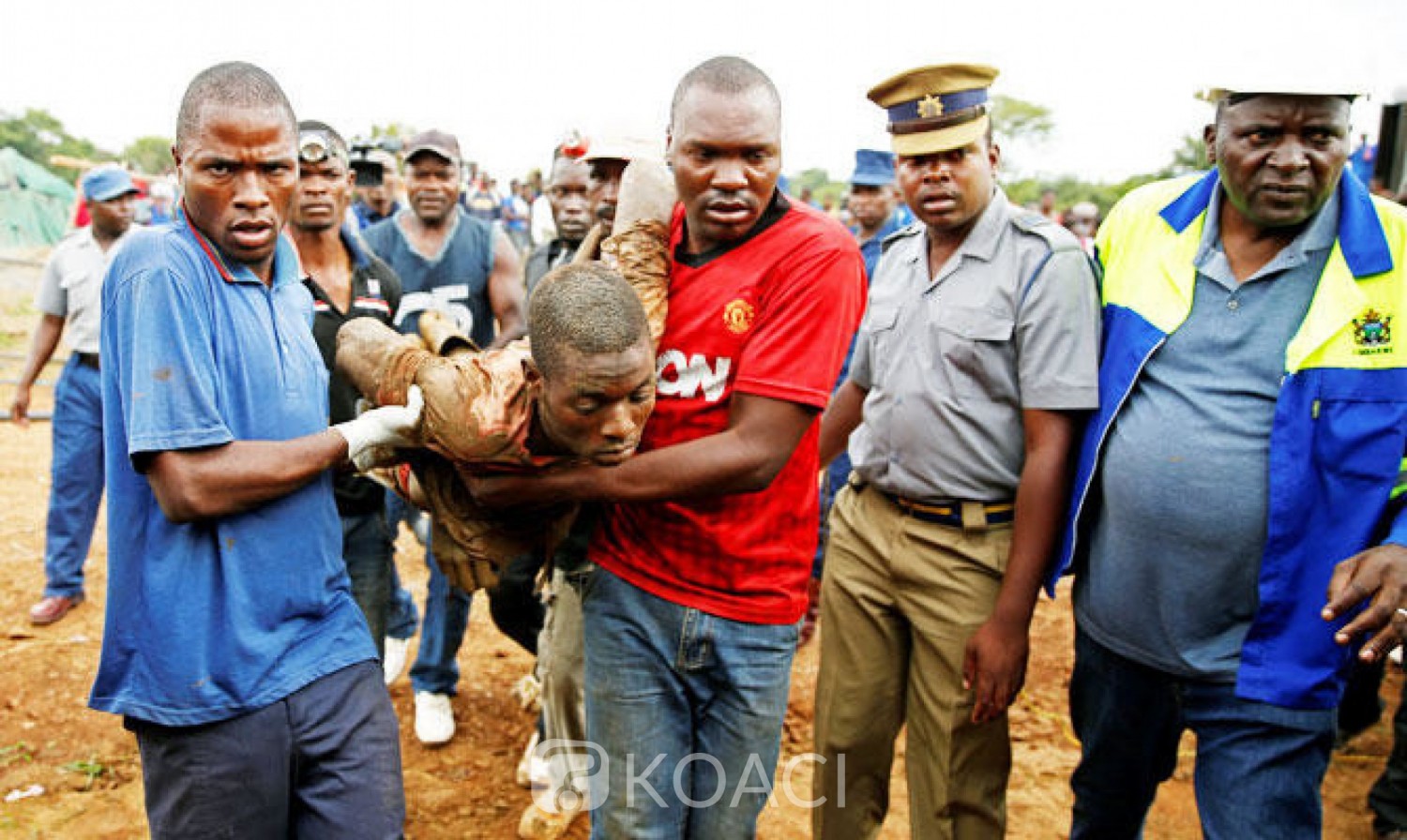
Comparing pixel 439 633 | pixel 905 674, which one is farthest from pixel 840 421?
pixel 439 633

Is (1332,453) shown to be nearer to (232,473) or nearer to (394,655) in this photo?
(232,473)

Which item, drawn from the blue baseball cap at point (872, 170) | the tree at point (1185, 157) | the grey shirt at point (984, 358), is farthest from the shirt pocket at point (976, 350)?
the tree at point (1185, 157)

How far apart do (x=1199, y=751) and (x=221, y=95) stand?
288cm

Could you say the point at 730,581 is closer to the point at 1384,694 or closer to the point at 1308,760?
the point at 1308,760

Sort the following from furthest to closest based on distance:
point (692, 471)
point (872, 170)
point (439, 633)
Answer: point (872, 170) < point (439, 633) < point (692, 471)

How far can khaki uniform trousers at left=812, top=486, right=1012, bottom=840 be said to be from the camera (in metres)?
2.79

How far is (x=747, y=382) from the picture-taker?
2.14 metres

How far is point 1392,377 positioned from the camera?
2.10m

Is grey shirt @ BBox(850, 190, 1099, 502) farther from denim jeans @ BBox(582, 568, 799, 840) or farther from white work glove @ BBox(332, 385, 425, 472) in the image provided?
white work glove @ BBox(332, 385, 425, 472)

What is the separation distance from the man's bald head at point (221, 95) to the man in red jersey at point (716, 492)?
3.08ft

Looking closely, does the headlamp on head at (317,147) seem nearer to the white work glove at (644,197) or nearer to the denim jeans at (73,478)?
the white work glove at (644,197)

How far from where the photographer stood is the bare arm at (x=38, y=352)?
19.0ft

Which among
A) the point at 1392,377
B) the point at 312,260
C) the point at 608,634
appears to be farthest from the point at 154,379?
the point at 1392,377

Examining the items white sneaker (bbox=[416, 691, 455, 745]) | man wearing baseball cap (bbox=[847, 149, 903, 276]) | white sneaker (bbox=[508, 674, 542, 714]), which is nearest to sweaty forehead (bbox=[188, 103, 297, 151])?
white sneaker (bbox=[416, 691, 455, 745])
